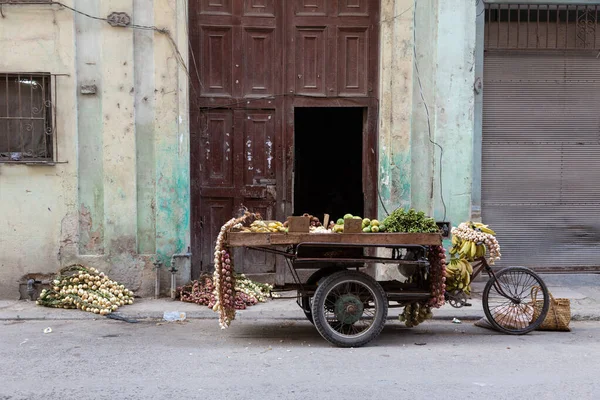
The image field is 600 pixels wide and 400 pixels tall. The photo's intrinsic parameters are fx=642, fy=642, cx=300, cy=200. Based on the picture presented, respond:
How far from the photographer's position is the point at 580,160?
31.2 feet

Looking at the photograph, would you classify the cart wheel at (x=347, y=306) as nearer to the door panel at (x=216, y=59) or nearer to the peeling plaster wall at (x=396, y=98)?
the peeling plaster wall at (x=396, y=98)

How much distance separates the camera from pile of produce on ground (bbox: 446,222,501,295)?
682 centimetres

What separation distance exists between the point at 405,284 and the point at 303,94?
134 inches

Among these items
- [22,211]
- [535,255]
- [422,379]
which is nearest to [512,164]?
[535,255]

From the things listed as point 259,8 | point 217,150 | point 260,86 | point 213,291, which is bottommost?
point 213,291

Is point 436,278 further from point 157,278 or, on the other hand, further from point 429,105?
point 157,278

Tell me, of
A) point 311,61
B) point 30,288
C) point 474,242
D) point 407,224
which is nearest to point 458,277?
point 474,242

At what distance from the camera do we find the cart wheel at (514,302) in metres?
6.89

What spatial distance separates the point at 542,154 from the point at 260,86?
4269 millimetres

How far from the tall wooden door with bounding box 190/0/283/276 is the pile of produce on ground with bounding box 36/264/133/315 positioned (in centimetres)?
123

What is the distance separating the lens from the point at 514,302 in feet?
22.7

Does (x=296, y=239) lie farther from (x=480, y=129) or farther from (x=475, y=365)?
(x=480, y=129)

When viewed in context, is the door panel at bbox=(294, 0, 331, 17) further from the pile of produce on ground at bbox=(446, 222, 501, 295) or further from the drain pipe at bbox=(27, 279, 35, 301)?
the drain pipe at bbox=(27, 279, 35, 301)

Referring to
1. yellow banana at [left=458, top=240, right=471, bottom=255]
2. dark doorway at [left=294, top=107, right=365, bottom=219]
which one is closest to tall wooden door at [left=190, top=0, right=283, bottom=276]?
dark doorway at [left=294, top=107, right=365, bottom=219]
